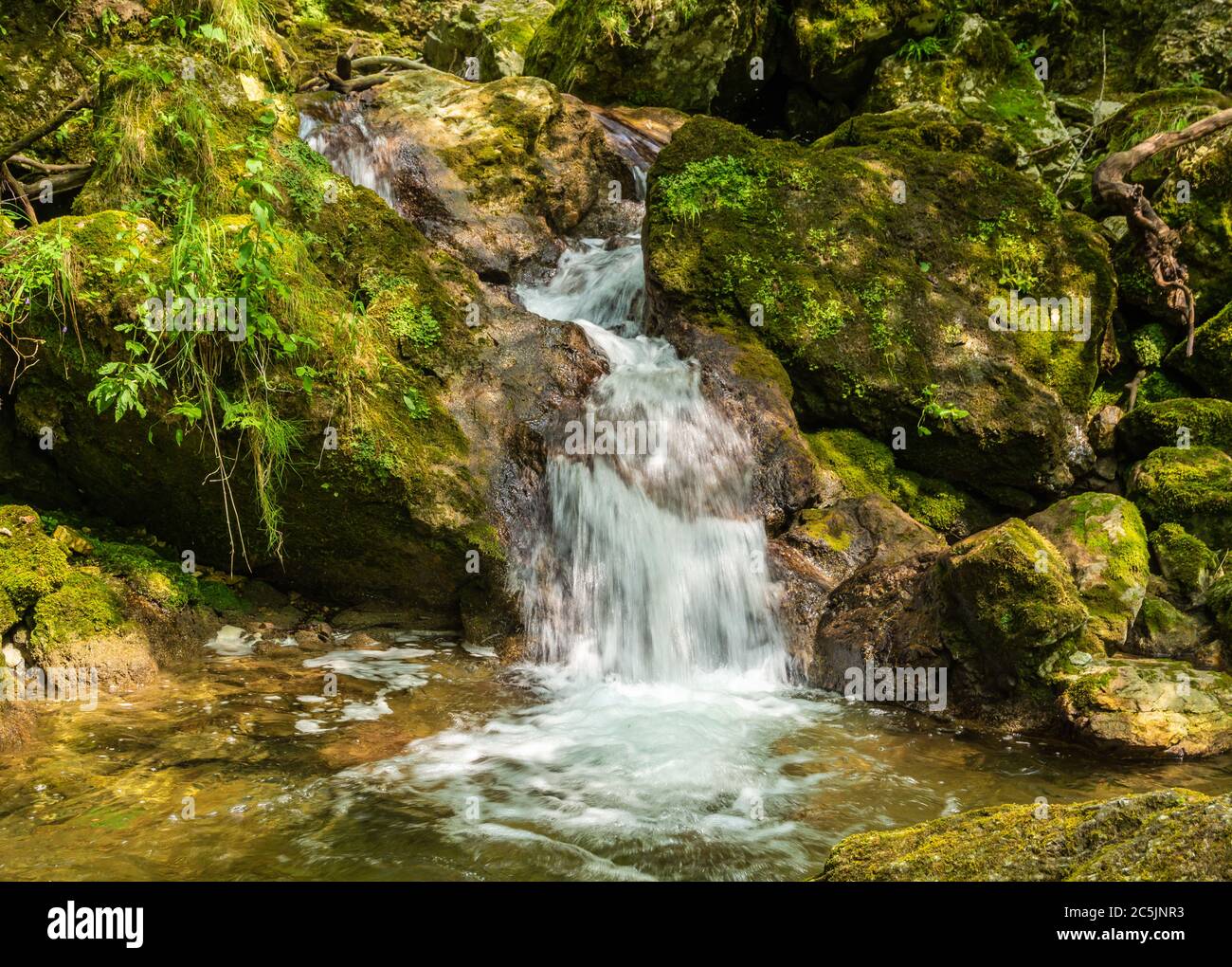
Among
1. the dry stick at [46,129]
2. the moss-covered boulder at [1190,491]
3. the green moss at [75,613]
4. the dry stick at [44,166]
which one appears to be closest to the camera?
the green moss at [75,613]

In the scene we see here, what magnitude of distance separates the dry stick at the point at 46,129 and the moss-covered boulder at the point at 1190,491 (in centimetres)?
985

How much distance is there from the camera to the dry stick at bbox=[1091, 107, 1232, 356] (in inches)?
350

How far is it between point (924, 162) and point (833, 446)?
3691 millimetres

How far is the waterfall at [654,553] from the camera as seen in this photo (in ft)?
20.9

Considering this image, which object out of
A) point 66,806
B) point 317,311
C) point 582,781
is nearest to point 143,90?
point 317,311

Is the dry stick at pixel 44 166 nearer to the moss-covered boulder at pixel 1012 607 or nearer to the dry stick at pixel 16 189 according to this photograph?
the dry stick at pixel 16 189

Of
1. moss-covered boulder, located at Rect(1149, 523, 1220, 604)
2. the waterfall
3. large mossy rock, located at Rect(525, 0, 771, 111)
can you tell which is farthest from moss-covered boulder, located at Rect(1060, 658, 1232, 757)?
large mossy rock, located at Rect(525, 0, 771, 111)

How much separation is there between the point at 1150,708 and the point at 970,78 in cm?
1031

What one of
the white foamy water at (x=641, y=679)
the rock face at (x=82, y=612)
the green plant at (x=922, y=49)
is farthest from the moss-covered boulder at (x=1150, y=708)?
the green plant at (x=922, y=49)

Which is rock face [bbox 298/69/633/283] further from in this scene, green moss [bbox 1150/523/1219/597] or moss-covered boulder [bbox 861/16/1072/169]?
green moss [bbox 1150/523/1219/597]

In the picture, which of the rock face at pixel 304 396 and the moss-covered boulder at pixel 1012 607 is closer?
the moss-covered boulder at pixel 1012 607

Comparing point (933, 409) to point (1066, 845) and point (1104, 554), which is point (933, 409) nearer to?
Answer: point (1104, 554)

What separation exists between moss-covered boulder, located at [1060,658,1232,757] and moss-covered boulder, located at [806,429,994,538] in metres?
2.89

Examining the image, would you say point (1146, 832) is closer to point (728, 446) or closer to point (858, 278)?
point (728, 446)
